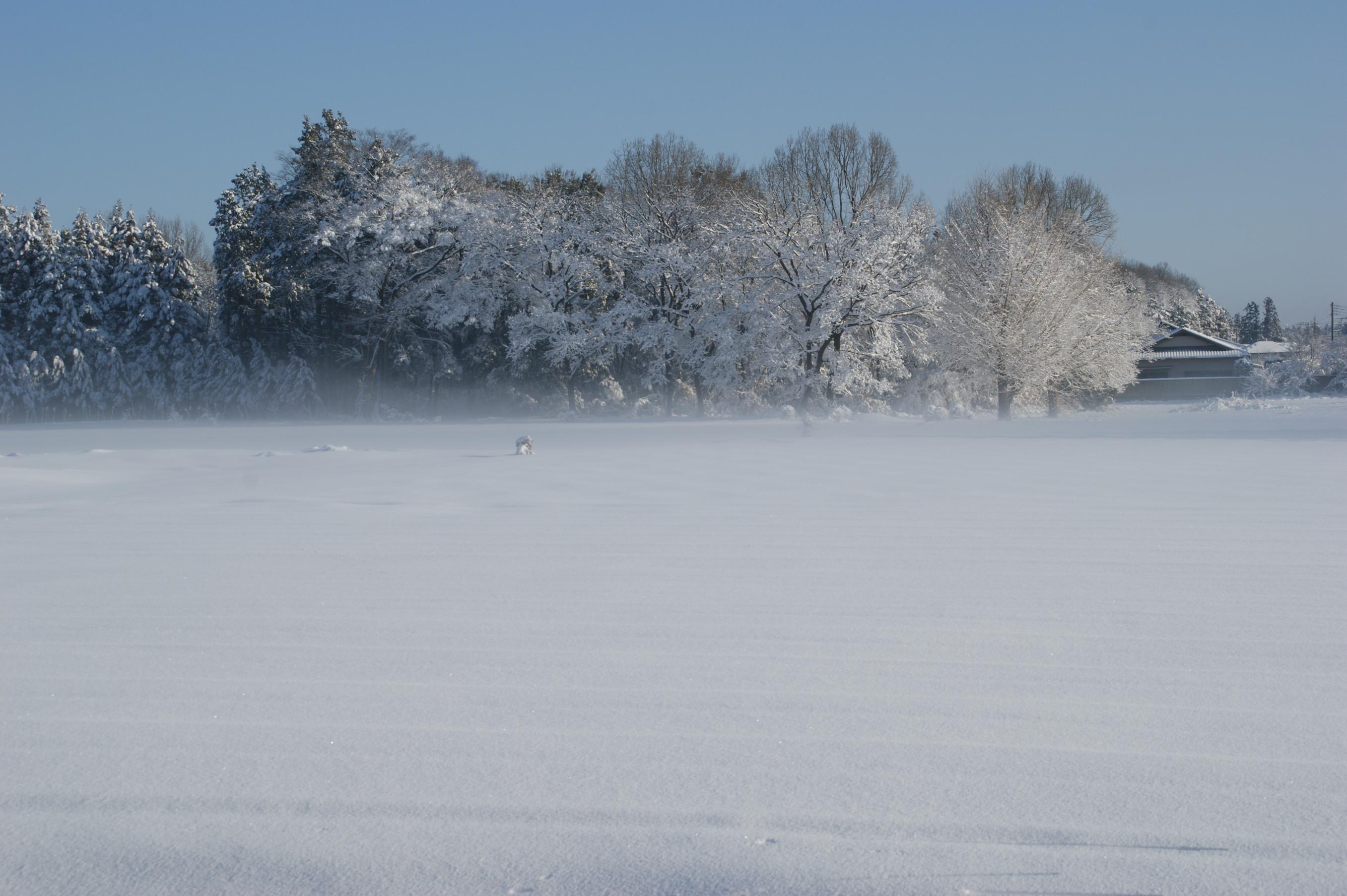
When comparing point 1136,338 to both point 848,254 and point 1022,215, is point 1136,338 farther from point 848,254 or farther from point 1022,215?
point 848,254

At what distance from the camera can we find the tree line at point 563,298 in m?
32.7

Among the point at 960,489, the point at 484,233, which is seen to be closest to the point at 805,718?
the point at 960,489

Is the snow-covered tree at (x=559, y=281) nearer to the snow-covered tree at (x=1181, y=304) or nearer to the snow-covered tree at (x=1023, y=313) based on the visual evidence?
the snow-covered tree at (x=1023, y=313)

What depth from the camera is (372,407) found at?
3544 centimetres

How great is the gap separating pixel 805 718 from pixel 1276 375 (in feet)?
175

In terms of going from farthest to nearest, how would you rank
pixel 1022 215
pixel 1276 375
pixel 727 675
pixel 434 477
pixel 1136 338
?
pixel 1276 375 < pixel 1136 338 < pixel 1022 215 < pixel 434 477 < pixel 727 675

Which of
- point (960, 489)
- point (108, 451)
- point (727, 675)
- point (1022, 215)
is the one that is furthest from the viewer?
point (1022, 215)

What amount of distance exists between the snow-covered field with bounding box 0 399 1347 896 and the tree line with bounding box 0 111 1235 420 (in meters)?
25.6

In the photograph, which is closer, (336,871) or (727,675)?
(336,871)

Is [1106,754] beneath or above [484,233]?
beneath

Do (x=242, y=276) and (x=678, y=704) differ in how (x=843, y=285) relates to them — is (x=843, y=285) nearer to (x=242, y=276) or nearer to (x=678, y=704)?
(x=242, y=276)

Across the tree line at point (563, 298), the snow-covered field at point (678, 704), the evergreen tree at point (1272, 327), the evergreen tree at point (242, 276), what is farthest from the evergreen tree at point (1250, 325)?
the snow-covered field at point (678, 704)

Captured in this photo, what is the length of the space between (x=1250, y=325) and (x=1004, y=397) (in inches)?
3093

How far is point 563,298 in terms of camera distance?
35.3 m
